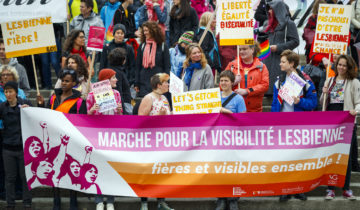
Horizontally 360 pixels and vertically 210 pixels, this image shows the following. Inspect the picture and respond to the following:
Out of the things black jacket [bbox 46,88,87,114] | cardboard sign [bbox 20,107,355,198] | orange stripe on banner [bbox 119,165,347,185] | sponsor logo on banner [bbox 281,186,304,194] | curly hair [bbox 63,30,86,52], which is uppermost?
curly hair [bbox 63,30,86,52]

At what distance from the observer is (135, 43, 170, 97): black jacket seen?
1076cm

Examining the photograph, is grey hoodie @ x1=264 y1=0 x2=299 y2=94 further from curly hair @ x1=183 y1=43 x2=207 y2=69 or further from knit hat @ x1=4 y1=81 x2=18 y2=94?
knit hat @ x1=4 y1=81 x2=18 y2=94

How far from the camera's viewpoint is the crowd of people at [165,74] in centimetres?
842

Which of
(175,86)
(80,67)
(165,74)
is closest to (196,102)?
(175,86)

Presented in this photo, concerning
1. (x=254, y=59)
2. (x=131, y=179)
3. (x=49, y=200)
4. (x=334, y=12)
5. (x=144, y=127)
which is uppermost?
(x=334, y=12)

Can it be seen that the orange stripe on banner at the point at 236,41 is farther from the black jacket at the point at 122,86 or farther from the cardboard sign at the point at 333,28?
the black jacket at the point at 122,86

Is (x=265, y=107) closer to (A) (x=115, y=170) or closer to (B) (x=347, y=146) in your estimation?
(B) (x=347, y=146)

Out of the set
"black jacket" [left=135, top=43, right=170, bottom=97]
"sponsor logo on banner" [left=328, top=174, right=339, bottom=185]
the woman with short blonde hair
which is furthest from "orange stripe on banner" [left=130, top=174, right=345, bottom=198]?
"black jacket" [left=135, top=43, right=170, bottom=97]

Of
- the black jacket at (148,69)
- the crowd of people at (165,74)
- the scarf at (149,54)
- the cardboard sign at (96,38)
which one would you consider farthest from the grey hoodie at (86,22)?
the cardboard sign at (96,38)

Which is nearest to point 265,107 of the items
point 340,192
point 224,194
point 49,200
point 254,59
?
point 254,59

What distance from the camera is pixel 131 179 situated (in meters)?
8.01

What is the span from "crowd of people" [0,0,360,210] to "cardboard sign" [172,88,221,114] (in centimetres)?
18

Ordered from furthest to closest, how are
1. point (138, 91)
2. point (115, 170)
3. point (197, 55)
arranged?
point (138, 91) < point (197, 55) < point (115, 170)

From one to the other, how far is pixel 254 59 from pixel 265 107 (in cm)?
174
